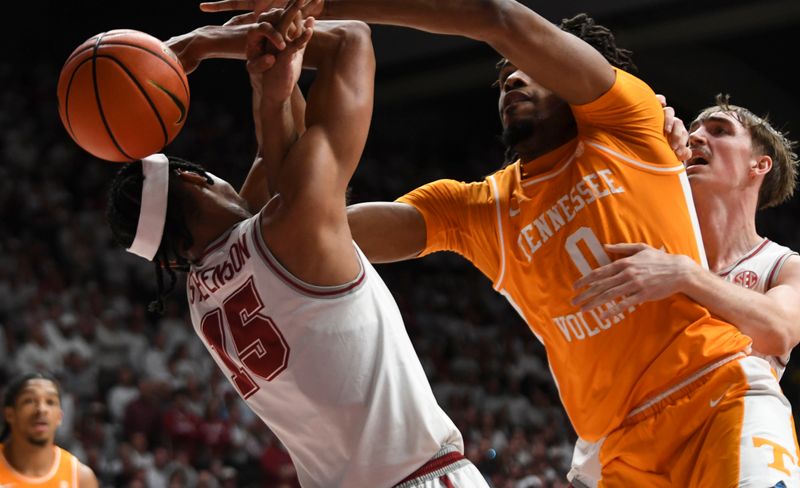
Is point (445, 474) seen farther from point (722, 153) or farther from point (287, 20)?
point (722, 153)

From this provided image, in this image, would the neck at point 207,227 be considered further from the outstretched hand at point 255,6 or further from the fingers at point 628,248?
the fingers at point 628,248

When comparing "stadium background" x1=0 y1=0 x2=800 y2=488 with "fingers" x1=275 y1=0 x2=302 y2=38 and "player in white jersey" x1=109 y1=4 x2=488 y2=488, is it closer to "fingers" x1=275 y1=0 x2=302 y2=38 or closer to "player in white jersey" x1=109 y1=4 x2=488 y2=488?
"player in white jersey" x1=109 y1=4 x2=488 y2=488

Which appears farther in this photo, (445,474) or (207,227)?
(207,227)

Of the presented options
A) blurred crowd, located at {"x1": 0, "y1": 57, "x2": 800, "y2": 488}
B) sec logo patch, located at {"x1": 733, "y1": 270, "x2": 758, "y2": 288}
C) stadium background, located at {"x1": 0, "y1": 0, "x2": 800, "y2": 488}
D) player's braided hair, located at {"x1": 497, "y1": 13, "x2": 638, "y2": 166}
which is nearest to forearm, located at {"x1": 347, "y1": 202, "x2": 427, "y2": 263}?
player's braided hair, located at {"x1": 497, "y1": 13, "x2": 638, "y2": 166}

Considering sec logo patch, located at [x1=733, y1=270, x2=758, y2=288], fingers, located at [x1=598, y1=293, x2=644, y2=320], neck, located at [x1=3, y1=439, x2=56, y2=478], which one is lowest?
neck, located at [x1=3, y1=439, x2=56, y2=478]

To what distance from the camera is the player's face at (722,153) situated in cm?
400

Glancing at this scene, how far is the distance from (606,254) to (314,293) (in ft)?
3.60

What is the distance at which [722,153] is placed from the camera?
13.1 ft

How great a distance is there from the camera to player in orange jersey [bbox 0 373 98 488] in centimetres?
607

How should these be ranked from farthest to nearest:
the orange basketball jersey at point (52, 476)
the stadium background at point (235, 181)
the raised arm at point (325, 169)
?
1. the stadium background at point (235, 181)
2. the orange basketball jersey at point (52, 476)
3. the raised arm at point (325, 169)

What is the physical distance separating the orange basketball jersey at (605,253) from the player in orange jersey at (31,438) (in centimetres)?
369

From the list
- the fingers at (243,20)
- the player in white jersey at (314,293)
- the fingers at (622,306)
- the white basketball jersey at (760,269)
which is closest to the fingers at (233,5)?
the fingers at (243,20)

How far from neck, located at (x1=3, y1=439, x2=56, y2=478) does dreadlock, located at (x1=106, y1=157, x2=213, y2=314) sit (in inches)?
134

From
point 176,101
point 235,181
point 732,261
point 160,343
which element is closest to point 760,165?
point 732,261
